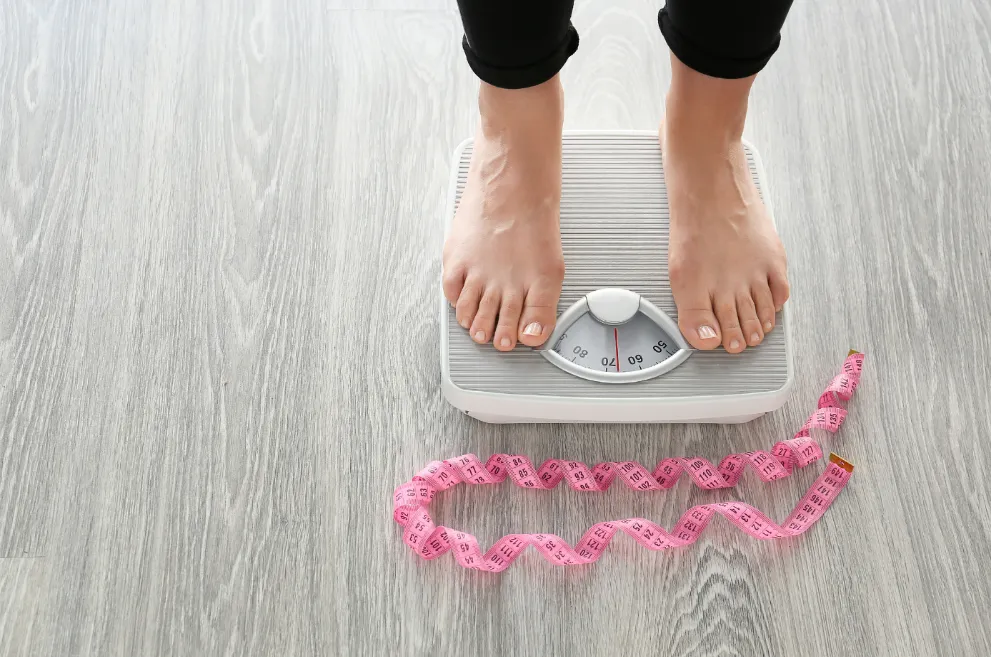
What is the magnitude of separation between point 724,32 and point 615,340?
1.08 ft

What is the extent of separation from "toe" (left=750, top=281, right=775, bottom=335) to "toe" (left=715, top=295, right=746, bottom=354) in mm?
29

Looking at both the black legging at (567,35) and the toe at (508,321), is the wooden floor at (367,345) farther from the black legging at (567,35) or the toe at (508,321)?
the black legging at (567,35)

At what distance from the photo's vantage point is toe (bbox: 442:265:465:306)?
932 mm

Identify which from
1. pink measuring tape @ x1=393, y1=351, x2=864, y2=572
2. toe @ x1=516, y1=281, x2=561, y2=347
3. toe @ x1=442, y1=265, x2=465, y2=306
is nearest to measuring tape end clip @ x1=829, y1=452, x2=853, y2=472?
pink measuring tape @ x1=393, y1=351, x2=864, y2=572

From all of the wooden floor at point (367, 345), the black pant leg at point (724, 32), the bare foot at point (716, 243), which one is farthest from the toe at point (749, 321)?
the black pant leg at point (724, 32)

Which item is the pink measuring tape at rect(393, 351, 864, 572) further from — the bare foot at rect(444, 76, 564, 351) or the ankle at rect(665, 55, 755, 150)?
the ankle at rect(665, 55, 755, 150)

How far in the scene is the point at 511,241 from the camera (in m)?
0.93

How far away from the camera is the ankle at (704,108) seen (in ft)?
2.77

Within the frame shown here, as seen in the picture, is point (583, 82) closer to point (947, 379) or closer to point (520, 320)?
point (520, 320)

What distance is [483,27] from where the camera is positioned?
725 millimetres

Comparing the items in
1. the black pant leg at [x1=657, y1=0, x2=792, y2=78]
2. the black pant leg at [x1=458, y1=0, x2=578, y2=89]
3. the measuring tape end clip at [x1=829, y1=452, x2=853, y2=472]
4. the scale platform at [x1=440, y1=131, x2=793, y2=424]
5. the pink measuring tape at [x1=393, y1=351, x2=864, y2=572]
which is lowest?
the pink measuring tape at [x1=393, y1=351, x2=864, y2=572]

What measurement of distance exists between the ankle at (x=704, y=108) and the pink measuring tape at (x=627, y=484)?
0.33 m

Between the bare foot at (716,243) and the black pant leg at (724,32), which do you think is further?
the bare foot at (716,243)

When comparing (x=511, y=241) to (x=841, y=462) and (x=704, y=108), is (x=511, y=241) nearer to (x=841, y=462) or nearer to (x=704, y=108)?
(x=704, y=108)
